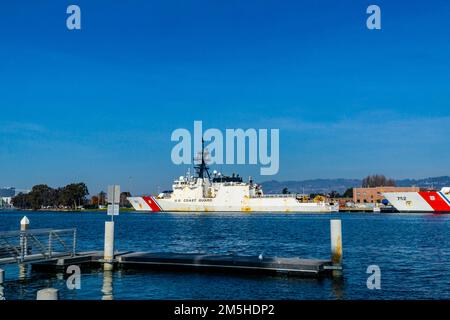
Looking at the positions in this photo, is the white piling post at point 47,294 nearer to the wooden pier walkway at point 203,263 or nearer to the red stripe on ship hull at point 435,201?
the wooden pier walkway at point 203,263

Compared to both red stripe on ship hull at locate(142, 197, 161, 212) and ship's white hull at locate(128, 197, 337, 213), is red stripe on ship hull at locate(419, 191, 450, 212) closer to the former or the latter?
ship's white hull at locate(128, 197, 337, 213)

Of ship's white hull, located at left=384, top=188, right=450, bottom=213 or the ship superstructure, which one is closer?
ship's white hull, located at left=384, top=188, right=450, bottom=213

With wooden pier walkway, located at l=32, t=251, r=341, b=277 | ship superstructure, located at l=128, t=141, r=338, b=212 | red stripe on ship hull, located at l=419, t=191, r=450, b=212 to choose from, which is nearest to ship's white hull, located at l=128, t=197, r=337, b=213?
ship superstructure, located at l=128, t=141, r=338, b=212

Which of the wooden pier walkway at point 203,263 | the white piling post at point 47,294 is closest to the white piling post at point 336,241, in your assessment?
the wooden pier walkway at point 203,263

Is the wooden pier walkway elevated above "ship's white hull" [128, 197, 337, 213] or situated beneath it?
situated beneath

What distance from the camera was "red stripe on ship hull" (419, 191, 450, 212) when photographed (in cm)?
13075

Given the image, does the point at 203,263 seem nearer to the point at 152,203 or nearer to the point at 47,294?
the point at 47,294

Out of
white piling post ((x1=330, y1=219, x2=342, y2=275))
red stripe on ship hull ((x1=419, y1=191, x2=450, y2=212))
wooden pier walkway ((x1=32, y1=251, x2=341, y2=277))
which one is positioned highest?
red stripe on ship hull ((x1=419, y1=191, x2=450, y2=212))

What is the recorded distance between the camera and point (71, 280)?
20.7 meters

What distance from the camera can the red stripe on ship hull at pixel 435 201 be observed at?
130750mm

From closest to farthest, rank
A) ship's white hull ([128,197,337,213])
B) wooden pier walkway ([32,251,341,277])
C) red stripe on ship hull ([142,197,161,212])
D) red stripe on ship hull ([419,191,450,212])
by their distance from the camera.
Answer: wooden pier walkway ([32,251,341,277])
red stripe on ship hull ([419,191,450,212])
ship's white hull ([128,197,337,213])
red stripe on ship hull ([142,197,161,212])

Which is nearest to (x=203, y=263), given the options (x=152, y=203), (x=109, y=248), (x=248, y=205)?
(x=109, y=248)
